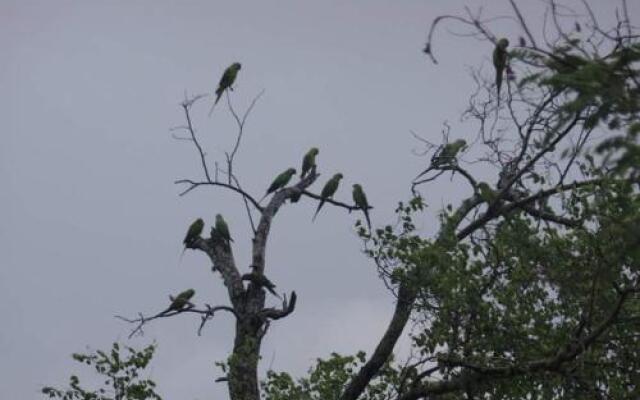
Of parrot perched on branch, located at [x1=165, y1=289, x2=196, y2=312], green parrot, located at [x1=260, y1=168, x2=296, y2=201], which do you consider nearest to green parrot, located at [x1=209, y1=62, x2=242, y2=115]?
green parrot, located at [x1=260, y1=168, x2=296, y2=201]

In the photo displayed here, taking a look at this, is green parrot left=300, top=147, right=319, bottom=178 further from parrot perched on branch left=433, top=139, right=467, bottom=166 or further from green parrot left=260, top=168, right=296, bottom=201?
parrot perched on branch left=433, top=139, right=467, bottom=166

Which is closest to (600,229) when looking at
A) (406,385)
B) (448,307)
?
(448,307)

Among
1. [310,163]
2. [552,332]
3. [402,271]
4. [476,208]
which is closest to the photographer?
[552,332]

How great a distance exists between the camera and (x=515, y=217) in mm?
11211

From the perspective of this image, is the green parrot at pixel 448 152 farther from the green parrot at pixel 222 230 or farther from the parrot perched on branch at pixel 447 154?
the green parrot at pixel 222 230

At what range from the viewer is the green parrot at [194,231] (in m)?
14.7

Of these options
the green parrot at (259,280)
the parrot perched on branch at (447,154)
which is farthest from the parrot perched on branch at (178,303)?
the parrot perched on branch at (447,154)

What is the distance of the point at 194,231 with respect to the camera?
15023 millimetres

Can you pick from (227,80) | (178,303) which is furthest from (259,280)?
(227,80)

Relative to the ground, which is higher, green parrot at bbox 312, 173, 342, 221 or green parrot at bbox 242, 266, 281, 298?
green parrot at bbox 312, 173, 342, 221

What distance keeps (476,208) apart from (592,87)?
6.76m

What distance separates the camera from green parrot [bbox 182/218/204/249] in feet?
48.4

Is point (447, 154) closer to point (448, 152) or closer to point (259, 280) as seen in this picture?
point (448, 152)

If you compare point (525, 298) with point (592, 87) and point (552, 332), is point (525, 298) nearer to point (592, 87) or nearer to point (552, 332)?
point (552, 332)
